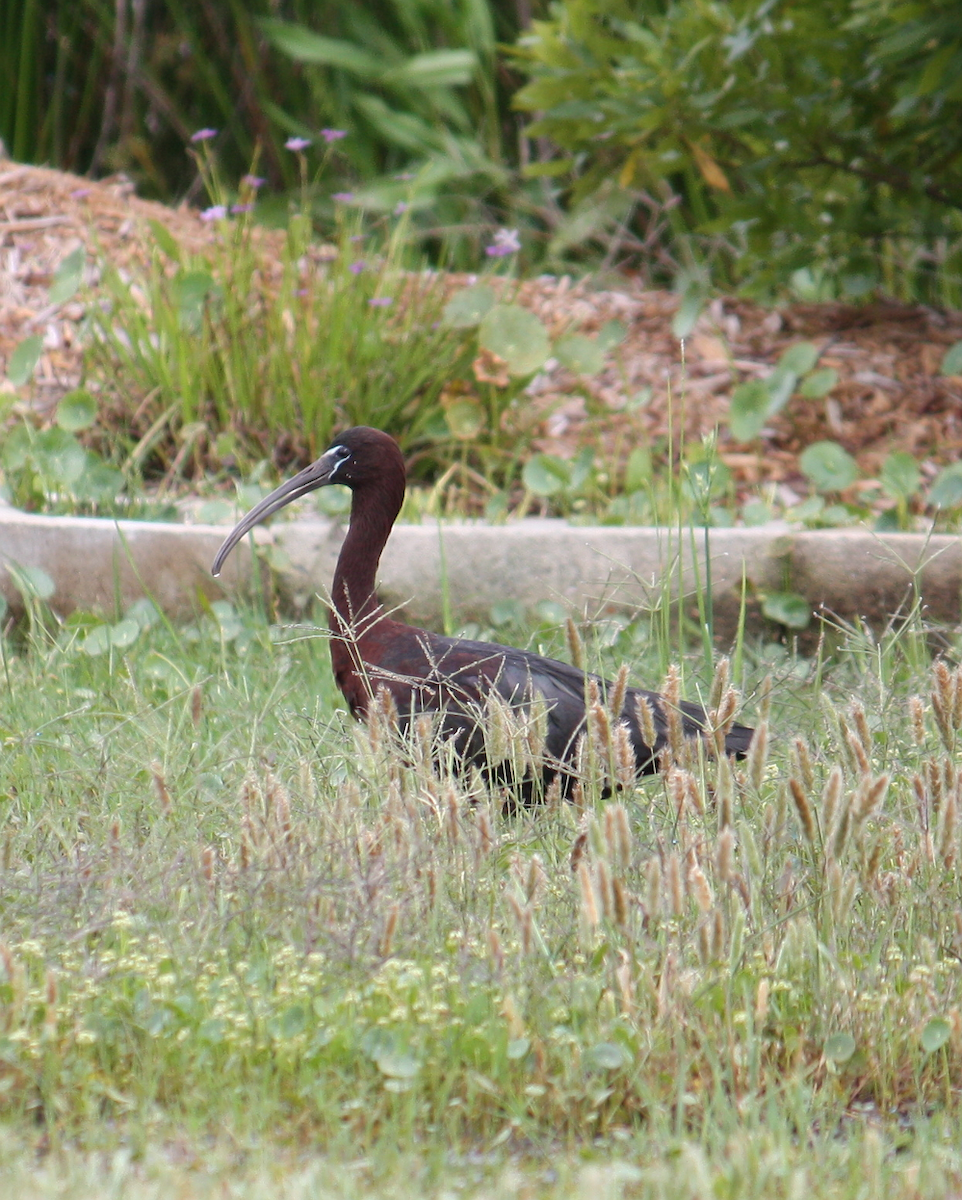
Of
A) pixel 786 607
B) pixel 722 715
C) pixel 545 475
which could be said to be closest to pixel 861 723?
pixel 722 715

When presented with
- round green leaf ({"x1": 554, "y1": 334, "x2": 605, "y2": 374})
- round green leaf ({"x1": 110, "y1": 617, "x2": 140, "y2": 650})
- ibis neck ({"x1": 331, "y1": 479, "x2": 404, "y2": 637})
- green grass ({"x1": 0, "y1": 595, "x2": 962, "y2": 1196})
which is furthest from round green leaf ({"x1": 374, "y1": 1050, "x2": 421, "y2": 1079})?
round green leaf ({"x1": 554, "y1": 334, "x2": 605, "y2": 374})

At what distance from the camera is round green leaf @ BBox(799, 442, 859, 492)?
524 cm

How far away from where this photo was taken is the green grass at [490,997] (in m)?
2.03

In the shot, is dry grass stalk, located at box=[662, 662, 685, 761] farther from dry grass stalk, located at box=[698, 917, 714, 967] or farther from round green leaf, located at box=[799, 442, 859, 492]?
round green leaf, located at box=[799, 442, 859, 492]

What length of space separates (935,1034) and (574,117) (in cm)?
416

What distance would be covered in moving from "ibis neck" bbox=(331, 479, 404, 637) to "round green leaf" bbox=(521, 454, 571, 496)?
4.33 ft

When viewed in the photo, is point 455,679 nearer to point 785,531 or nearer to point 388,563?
point 388,563

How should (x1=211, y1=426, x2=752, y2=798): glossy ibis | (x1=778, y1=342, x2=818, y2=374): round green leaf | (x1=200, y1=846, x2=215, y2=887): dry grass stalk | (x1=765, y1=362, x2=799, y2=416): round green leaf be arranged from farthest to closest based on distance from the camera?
(x1=778, y1=342, x2=818, y2=374): round green leaf, (x1=765, y1=362, x2=799, y2=416): round green leaf, (x1=211, y1=426, x2=752, y2=798): glossy ibis, (x1=200, y1=846, x2=215, y2=887): dry grass stalk

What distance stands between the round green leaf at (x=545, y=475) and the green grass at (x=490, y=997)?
2380 mm

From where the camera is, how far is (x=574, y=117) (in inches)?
220

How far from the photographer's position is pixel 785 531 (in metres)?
4.61

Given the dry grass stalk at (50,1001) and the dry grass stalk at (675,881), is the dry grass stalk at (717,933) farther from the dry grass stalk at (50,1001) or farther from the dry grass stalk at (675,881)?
the dry grass stalk at (50,1001)

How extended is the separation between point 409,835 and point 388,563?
220cm

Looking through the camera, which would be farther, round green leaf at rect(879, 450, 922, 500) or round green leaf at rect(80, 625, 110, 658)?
round green leaf at rect(879, 450, 922, 500)
